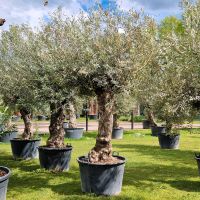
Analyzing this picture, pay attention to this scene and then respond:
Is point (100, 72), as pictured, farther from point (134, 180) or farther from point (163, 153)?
point (163, 153)

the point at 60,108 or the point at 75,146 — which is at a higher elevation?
the point at 60,108

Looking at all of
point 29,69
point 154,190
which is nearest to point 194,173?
point 154,190

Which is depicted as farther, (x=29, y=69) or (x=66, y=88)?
(x=29, y=69)

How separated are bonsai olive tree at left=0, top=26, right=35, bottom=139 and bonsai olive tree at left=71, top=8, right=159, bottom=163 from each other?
140 inches

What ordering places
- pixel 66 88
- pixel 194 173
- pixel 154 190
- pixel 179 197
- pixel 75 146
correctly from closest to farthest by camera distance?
pixel 179 197
pixel 154 190
pixel 66 88
pixel 194 173
pixel 75 146

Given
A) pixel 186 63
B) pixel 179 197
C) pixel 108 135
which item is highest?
pixel 186 63

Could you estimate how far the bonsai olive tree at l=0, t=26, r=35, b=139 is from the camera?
13.9 m

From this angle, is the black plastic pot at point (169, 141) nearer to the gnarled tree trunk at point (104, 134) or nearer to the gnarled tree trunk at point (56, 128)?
the gnarled tree trunk at point (56, 128)

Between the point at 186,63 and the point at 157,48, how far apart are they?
0.97 metres

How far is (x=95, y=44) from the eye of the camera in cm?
1024

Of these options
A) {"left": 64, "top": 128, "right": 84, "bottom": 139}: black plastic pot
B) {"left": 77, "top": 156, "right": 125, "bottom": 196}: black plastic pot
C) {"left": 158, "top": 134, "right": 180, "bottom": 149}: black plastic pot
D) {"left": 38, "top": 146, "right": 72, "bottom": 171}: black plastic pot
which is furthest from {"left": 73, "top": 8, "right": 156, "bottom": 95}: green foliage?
{"left": 64, "top": 128, "right": 84, "bottom": 139}: black plastic pot

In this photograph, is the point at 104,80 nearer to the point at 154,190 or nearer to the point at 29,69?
the point at 154,190

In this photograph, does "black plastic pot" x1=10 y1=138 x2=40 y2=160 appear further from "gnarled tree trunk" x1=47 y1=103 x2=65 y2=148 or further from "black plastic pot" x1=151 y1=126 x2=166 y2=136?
"black plastic pot" x1=151 y1=126 x2=166 y2=136

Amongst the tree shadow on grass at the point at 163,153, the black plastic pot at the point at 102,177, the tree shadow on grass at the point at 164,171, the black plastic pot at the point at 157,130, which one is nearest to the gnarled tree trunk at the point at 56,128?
the tree shadow on grass at the point at 164,171
